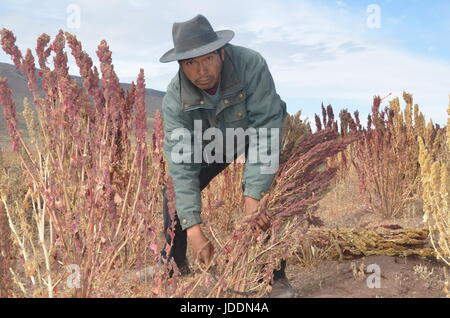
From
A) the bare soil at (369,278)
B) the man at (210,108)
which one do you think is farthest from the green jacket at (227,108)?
the bare soil at (369,278)

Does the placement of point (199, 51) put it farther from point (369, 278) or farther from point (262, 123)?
point (369, 278)

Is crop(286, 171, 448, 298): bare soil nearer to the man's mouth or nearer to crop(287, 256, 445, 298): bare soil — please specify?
crop(287, 256, 445, 298): bare soil

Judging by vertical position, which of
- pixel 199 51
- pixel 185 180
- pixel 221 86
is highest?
pixel 199 51

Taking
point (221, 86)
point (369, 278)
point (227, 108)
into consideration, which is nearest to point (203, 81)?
point (221, 86)

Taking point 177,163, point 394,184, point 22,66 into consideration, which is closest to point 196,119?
point 177,163

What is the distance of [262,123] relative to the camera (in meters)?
2.86

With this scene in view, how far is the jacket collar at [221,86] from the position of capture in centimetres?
286

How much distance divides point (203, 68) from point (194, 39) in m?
0.18

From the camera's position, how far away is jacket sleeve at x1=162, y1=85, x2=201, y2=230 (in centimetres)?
267

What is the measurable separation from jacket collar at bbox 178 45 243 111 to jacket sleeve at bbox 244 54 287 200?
10 cm

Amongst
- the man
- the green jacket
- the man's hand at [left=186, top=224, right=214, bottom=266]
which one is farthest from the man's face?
the man's hand at [left=186, top=224, right=214, bottom=266]

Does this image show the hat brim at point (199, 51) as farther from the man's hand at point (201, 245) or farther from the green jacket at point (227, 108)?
the man's hand at point (201, 245)
